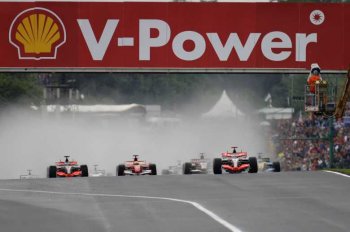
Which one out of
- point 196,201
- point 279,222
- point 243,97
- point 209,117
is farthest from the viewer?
point 243,97

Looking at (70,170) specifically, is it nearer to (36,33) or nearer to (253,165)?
(36,33)

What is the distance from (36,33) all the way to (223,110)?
4877 centimetres

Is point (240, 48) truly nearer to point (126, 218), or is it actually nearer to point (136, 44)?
point (136, 44)

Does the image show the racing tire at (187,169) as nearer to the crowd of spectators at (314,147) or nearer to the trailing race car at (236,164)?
the trailing race car at (236,164)

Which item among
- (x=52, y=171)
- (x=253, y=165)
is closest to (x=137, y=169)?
(x=52, y=171)

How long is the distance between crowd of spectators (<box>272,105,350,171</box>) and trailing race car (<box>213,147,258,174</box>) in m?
7.53

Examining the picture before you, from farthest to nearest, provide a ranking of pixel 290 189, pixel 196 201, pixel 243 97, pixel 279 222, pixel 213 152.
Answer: pixel 243 97 → pixel 213 152 → pixel 290 189 → pixel 196 201 → pixel 279 222

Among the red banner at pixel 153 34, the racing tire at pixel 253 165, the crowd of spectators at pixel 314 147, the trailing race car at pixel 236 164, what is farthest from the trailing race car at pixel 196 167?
the crowd of spectators at pixel 314 147

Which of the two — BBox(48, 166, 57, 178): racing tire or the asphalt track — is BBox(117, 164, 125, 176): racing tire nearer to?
BBox(48, 166, 57, 178): racing tire

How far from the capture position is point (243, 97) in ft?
339

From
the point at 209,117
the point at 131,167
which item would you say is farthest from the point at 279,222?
the point at 209,117

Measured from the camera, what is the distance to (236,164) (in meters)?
40.1

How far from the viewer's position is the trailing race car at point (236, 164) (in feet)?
131

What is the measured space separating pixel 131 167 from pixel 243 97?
207ft
